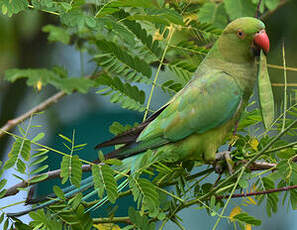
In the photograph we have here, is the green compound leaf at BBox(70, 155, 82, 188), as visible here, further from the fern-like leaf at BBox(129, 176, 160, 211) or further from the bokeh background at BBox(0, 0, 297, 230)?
the bokeh background at BBox(0, 0, 297, 230)

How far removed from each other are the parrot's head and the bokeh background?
954 mm

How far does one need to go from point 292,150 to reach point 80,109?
1.96m

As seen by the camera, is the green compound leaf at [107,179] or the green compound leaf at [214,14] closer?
the green compound leaf at [107,179]

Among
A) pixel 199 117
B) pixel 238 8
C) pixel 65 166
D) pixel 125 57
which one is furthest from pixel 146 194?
pixel 238 8

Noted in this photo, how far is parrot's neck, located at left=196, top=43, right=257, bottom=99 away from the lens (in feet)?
5.59

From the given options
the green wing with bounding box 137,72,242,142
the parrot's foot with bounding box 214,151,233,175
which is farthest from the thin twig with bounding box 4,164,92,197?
the parrot's foot with bounding box 214,151,233,175

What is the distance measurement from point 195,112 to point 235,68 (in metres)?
0.27

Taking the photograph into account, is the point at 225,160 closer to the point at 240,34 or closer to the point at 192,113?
the point at 192,113

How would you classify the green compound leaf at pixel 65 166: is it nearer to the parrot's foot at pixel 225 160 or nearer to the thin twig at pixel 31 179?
the thin twig at pixel 31 179

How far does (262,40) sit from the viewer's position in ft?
5.21

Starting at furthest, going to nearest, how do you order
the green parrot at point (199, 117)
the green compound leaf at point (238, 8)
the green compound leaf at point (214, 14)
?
the green compound leaf at point (214, 14), the green compound leaf at point (238, 8), the green parrot at point (199, 117)

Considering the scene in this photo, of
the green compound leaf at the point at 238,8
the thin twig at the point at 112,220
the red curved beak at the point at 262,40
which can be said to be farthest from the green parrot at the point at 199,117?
the green compound leaf at the point at 238,8

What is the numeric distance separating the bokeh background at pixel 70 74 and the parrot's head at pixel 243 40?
37.6 inches

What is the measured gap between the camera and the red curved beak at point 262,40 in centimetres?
157
